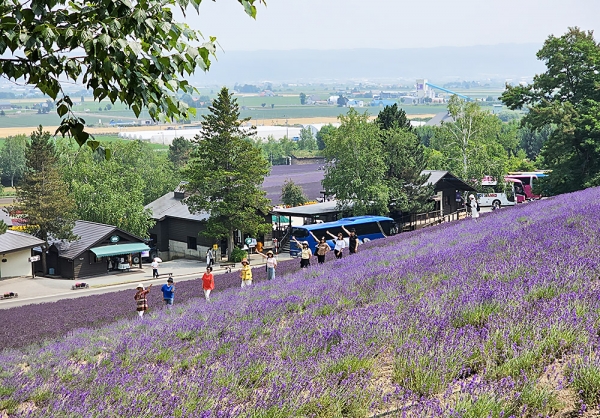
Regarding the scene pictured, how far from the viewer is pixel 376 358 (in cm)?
784

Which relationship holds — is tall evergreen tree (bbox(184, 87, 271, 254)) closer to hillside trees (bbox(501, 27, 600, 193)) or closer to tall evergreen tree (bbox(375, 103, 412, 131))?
tall evergreen tree (bbox(375, 103, 412, 131))

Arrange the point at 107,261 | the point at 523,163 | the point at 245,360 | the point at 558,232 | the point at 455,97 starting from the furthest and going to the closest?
the point at 523,163
the point at 455,97
the point at 107,261
the point at 558,232
the point at 245,360

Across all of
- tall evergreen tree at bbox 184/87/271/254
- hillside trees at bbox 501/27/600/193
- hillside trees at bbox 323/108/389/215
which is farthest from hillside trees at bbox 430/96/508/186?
tall evergreen tree at bbox 184/87/271/254

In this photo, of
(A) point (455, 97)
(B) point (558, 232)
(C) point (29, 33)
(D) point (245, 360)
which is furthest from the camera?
(A) point (455, 97)

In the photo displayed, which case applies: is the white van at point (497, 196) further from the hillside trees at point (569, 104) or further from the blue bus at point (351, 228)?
the hillside trees at point (569, 104)

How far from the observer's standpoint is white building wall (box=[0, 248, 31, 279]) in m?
54.7

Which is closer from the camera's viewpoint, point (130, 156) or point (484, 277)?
point (484, 277)

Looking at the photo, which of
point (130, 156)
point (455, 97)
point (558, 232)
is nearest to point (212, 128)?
point (130, 156)

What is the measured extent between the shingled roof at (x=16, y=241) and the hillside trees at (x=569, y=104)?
40357 mm

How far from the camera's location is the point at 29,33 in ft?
21.4

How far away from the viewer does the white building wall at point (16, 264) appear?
5469 cm

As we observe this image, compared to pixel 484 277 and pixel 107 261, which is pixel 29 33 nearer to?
pixel 484 277

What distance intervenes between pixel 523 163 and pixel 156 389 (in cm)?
11331

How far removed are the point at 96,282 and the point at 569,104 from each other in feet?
128
